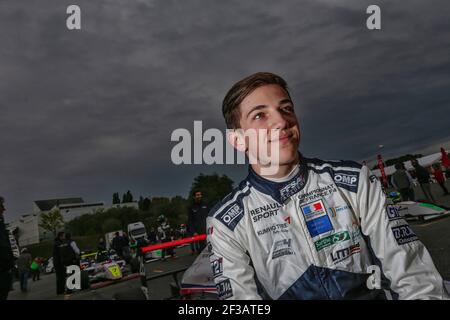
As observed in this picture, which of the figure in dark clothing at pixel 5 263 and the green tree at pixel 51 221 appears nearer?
the figure in dark clothing at pixel 5 263

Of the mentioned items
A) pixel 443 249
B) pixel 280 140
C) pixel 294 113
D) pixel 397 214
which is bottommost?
pixel 443 249

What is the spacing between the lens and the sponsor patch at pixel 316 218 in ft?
4.46

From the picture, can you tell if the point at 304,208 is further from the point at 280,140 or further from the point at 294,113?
the point at 294,113

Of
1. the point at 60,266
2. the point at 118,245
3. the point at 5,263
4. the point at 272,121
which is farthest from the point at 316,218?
the point at 118,245

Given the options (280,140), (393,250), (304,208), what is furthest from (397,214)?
(280,140)

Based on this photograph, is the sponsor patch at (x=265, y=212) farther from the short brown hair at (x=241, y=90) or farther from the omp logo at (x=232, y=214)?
the short brown hair at (x=241, y=90)

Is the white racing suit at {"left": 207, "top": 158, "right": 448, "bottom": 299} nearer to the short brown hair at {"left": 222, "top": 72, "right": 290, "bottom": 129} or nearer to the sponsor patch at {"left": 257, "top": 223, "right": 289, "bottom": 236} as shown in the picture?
the sponsor patch at {"left": 257, "top": 223, "right": 289, "bottom": 236}

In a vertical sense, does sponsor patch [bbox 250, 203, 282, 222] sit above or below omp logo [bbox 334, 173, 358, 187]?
below

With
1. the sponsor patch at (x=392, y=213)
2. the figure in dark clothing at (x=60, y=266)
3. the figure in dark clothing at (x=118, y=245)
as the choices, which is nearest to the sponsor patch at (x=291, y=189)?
the sponsor patch at (x=392, y=213)

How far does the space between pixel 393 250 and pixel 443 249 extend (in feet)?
13.8

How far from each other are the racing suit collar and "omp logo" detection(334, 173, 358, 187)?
0.44 feet

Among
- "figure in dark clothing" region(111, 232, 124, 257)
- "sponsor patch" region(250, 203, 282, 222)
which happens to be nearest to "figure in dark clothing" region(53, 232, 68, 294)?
"figure in dark clothing" region(111, 232, 124, 257)

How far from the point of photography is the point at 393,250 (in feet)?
3.97

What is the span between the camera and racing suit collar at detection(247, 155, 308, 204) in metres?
1.42
